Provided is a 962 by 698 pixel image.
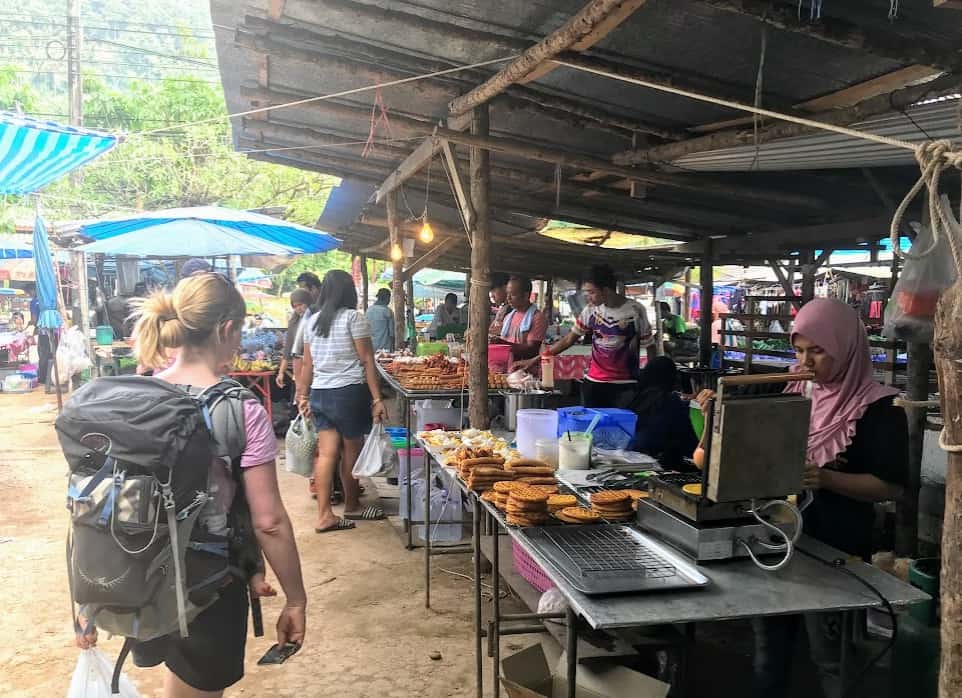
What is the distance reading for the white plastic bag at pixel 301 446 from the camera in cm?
560

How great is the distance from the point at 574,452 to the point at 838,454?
1.18m

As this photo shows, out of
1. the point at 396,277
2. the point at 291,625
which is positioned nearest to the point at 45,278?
the point at 396,277

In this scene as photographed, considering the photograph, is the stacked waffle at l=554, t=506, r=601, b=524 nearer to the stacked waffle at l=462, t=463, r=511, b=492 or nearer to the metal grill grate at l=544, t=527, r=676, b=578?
the metal grill grate at l=544, t=527, r=676, b=578

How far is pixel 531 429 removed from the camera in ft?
11.5

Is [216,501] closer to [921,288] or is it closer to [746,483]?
[746,483]

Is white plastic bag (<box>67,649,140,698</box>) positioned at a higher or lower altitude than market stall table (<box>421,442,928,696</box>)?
lower

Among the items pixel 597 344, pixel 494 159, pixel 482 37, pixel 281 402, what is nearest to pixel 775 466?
pixel 482 37

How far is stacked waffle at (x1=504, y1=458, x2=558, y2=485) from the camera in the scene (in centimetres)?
295

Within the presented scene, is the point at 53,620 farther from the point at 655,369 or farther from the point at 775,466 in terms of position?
the point at 775,466

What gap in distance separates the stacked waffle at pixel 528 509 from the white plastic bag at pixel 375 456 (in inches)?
117

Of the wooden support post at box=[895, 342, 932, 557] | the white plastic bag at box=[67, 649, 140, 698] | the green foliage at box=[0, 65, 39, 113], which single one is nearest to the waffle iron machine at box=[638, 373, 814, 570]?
the white plastic bag at box=[67, 649, 140, 698]

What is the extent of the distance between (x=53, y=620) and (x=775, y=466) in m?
4.08

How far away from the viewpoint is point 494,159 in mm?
6613

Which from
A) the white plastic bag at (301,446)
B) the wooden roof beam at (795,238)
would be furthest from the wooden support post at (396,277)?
the wooden roof beam at (795,238)
